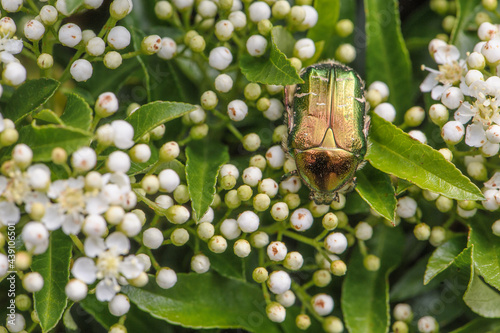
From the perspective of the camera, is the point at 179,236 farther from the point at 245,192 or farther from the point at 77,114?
the point at 77,114

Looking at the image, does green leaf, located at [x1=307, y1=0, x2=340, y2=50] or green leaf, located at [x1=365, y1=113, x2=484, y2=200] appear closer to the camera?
green leaf, located at [x1=365, y1=113, x2=484, y2=200]

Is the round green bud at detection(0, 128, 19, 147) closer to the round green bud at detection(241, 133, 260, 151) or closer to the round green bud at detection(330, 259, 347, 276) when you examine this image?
the round green bud at detection(241, 133, 260, 151)

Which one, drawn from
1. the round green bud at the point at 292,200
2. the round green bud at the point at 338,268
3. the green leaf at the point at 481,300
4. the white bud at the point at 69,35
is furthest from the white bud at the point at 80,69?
the green leaf at the point at 481,300

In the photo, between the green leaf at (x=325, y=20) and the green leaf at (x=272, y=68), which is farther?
the green leaf at (x=325, y=20)

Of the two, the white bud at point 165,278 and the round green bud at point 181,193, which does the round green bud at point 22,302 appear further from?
the round green bud at point 181,193

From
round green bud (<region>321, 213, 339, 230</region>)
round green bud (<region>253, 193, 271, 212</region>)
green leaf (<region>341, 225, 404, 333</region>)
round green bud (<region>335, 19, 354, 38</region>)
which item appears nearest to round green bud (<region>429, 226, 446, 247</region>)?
green leaf (<region>341, 225, 404, 333</region>)

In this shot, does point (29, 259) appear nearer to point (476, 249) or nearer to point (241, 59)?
point (241, 59)
